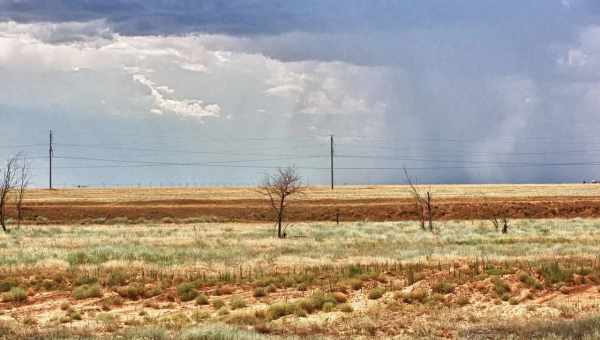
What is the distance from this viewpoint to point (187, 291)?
862 inches

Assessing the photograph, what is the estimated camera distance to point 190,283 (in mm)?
22906

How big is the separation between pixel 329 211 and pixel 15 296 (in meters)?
53.4

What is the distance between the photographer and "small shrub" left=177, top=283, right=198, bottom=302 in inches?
843

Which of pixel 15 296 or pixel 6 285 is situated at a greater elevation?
pixel 6 285

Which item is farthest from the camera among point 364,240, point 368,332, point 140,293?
point 364,240

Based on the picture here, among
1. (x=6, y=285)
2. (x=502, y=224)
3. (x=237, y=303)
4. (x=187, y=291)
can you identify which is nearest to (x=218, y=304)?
(x=237, y=303)

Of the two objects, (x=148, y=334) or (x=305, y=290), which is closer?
(x=148, y=334)

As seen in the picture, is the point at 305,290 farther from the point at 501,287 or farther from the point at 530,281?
the point at 530,281

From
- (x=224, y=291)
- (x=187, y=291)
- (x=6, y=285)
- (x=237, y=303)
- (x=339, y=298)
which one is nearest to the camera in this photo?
(x=237, y=303)

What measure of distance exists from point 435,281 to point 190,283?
25.1 ft

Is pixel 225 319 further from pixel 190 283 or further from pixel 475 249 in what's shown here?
pixel 475 249

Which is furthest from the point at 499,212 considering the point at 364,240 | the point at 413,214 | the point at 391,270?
the point at 391,270

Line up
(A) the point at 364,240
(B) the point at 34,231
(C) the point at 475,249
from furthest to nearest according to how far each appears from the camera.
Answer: (B) the point at 34,231 → (A) the point at 364,240 → (C) the point at 475,249

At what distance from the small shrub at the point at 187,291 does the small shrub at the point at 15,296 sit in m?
4.65
